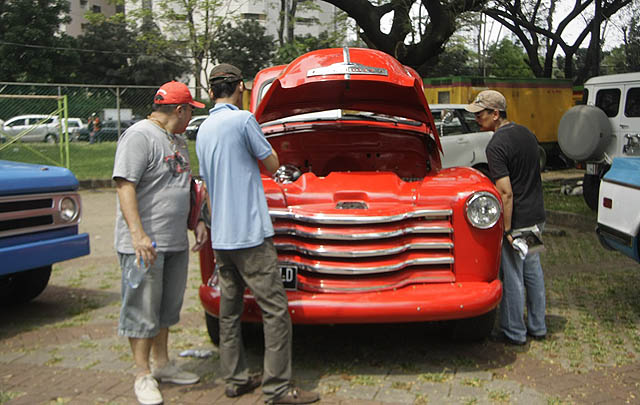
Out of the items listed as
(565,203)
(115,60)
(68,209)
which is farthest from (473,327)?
(115,60)

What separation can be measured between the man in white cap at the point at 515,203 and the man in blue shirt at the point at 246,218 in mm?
1719

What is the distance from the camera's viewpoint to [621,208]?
5.43 m

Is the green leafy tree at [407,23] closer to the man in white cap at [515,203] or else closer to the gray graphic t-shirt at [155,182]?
the man in white cap at [515,203]

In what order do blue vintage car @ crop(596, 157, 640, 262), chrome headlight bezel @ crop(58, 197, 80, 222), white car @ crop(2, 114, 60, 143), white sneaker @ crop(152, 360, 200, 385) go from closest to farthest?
white sneaker @ crop(152, 360, 200, 385), blue vintage car @ crop(596, 157, 640, 262), chrome headlight bezel @ crop(58, 197, 80, 222), white car @ crop(2, 114, 60, 143)

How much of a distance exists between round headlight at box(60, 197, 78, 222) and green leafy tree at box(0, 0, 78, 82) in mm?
38012

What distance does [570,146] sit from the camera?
11.7 m

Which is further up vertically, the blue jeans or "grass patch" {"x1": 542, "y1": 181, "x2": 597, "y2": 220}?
the blue jeans

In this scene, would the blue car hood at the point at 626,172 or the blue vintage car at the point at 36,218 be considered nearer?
the blue vintage car at the point at 36,218

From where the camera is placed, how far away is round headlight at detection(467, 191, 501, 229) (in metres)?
4.24

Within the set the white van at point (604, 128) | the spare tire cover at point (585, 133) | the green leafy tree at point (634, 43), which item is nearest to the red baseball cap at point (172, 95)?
the white van at point (604, 128)

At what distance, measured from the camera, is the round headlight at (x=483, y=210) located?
424cm

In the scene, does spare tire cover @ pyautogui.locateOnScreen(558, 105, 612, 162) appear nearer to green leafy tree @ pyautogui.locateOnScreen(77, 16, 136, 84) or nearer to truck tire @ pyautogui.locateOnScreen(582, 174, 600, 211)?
truck tire @ pyautogui.locateOnScreen(582, 174, 600, 211)

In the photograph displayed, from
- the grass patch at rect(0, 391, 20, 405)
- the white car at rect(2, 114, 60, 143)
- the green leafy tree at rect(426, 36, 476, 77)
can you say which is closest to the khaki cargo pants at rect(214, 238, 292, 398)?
the grass patch at rect(0, 391, 20, 405)

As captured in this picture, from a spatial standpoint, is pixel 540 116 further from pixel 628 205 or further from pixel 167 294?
pixel 167 294
